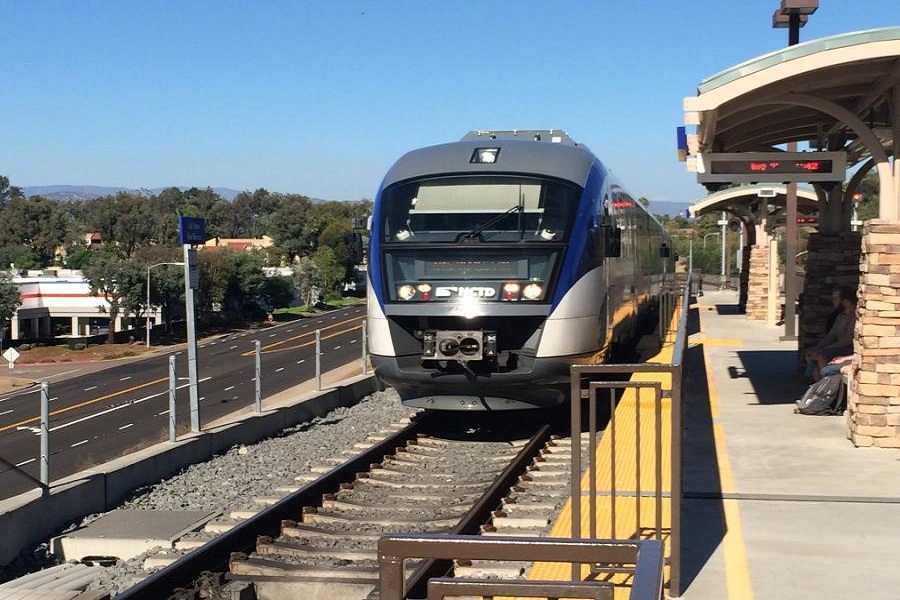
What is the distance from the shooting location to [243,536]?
8.17m

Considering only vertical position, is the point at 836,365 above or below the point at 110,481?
above

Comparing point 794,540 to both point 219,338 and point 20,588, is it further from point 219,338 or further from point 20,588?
point 219,338

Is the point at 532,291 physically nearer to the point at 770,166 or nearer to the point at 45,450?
the point at 770,166

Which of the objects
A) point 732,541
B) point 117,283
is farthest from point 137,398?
point 117,283

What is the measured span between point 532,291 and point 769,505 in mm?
3940

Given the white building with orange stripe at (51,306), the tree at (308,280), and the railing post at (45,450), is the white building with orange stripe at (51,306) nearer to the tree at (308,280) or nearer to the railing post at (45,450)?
the tree at (308,280)

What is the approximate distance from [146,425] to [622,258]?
55.7 feet

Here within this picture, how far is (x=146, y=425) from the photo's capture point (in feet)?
92.9

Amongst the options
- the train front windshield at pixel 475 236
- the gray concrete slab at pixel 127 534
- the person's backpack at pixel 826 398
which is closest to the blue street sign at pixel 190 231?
the train front windshield at pixel 475 236

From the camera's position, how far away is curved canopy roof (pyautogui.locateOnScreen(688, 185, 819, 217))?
29402 millimetres

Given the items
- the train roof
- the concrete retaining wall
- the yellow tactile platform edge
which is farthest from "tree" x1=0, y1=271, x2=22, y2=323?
the yellow tactile platform edge

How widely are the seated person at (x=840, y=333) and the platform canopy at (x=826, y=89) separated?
7.09ft

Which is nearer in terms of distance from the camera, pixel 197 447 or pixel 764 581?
pixel 764 581

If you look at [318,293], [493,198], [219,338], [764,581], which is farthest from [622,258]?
[318,293]
